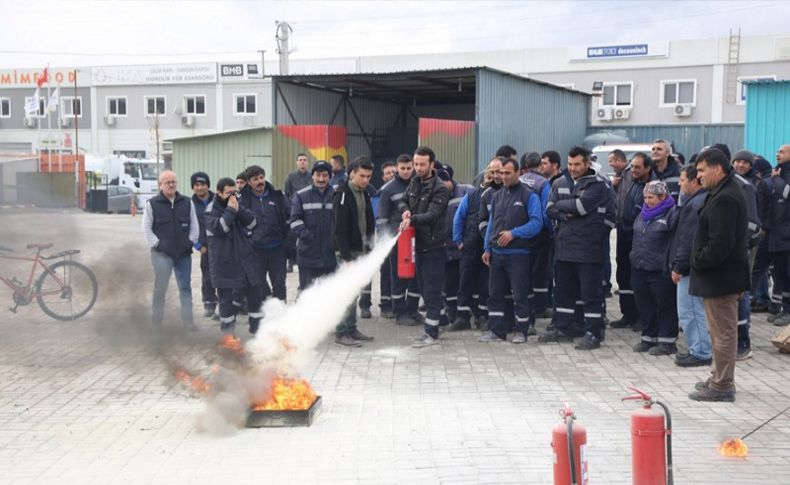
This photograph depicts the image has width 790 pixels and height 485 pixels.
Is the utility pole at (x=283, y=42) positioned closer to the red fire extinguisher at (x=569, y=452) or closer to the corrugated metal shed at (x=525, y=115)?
the corrugated metal shed at (x=525, y=115)

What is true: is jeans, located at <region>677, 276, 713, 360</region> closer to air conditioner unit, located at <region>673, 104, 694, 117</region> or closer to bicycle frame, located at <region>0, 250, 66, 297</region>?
bicycle frame, located at <region>0, 250, 66, 297</region>

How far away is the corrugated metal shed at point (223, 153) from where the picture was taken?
2500cm

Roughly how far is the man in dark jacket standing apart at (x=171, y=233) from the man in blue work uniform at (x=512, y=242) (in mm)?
3826

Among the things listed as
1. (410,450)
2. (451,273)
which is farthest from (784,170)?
(410,450)

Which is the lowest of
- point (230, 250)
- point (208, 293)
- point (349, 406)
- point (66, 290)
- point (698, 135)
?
point (349, 406)

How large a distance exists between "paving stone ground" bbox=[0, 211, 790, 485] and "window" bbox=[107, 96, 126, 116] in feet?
147

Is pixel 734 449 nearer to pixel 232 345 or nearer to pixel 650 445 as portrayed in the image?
pixel 650 445

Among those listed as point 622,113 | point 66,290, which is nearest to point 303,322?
point 66,290

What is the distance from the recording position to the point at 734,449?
19.3 ft

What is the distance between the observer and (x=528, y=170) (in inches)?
441

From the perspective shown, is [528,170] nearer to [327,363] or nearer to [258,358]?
[327,363]

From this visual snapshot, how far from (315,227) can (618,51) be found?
40.1 m

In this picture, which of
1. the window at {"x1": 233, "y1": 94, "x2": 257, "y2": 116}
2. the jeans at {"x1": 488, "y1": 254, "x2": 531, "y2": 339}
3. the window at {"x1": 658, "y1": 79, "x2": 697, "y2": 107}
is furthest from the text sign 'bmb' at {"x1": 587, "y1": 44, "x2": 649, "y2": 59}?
the jeans at {"x1": 488, "y1": 254, "x2": 531, "y2": 339}

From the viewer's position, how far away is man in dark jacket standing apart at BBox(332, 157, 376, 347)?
31.7 feet
